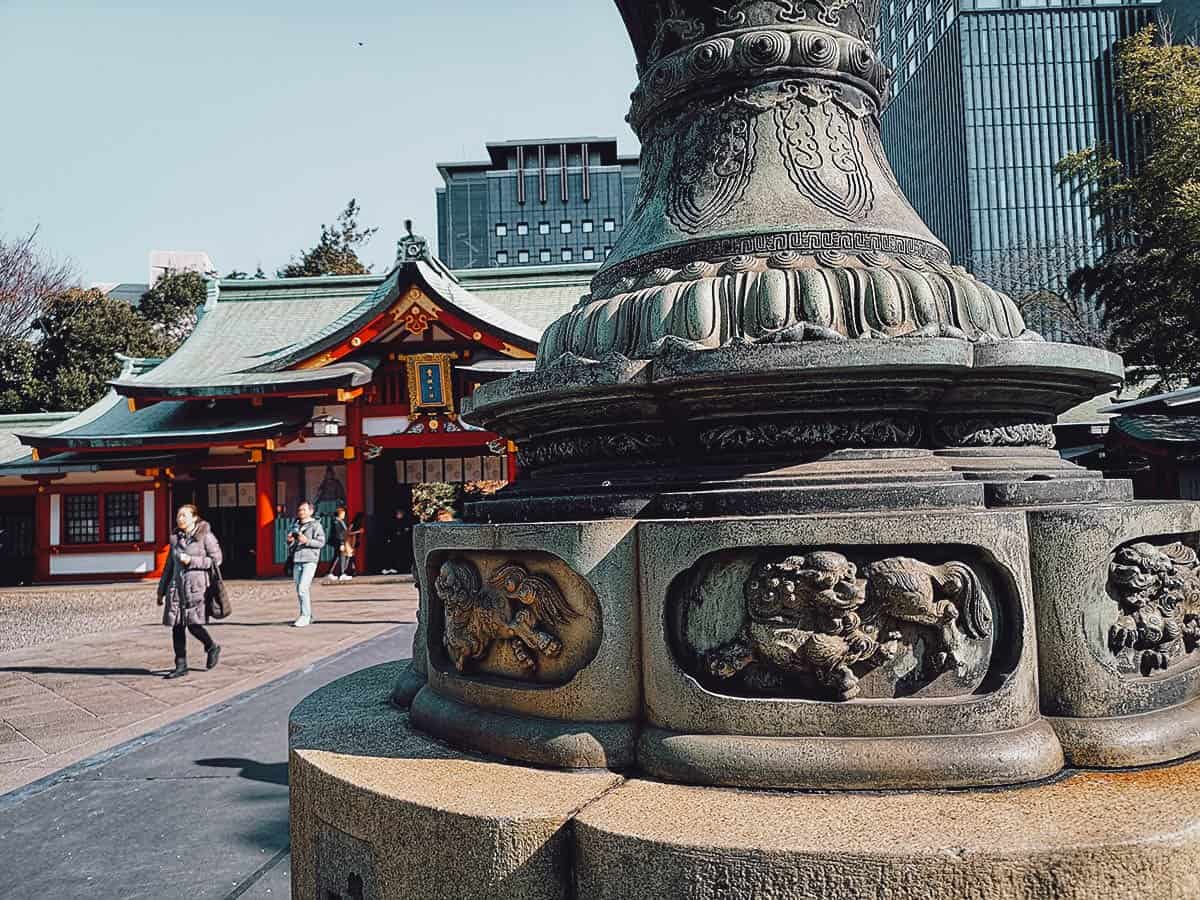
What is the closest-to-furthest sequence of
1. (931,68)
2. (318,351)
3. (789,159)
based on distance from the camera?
1. (789,159)
2. (318,351)
3. (931,68)

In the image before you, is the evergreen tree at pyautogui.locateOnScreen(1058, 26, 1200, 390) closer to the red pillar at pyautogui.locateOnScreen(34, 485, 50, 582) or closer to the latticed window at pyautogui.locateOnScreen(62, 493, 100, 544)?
the latticed window at pyautogui.locateOnScreen(62, 493, 100, 544)

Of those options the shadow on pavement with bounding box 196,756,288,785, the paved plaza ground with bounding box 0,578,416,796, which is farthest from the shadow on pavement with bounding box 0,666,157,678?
the shadow on pavement with bounding box 196,756,288,785

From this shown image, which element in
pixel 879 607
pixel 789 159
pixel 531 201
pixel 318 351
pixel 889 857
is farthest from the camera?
pixel 531 201

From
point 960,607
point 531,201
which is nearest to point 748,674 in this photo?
point 960,607

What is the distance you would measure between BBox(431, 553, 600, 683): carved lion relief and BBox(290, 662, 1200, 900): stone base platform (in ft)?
0.87

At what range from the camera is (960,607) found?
6.63ft

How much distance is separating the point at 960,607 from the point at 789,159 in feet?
5.16

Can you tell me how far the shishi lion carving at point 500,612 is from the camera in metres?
2.25

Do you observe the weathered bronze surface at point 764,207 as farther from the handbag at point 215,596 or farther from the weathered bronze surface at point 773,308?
the handbag at point 215,596

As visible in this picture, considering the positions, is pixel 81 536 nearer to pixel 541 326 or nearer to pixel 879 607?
pixel 541 326

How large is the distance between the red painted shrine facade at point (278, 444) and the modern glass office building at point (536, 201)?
173ft

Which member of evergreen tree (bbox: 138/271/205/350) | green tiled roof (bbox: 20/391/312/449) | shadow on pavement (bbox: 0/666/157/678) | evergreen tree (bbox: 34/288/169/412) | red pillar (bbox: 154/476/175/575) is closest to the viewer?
shadow on pavement (bbox: 0/666/157/678)

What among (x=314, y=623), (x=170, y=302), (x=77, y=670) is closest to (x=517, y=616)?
(x=77, y=670)

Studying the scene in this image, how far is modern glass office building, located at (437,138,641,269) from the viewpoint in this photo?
69.9m
